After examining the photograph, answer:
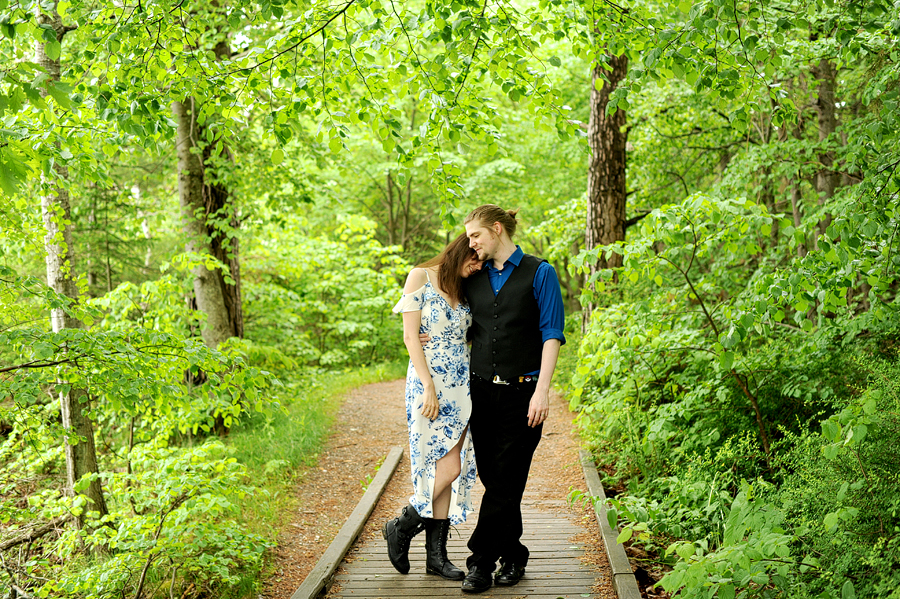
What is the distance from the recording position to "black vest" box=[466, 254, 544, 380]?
3906 mm

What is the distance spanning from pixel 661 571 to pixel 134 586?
363 cm

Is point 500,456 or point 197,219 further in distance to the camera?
point 197,219

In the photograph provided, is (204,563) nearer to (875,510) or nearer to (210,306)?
(875,510)

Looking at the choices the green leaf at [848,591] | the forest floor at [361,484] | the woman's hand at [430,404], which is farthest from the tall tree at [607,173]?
the green leaf at [848,591]

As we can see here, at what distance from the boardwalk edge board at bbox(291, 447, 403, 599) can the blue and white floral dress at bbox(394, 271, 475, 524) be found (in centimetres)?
83

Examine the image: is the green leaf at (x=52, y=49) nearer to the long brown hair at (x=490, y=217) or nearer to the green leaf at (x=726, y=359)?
the long brown hair at (x=490, y=217)

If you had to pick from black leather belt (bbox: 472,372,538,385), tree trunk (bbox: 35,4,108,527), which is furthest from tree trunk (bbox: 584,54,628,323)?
tree trunk (bbox: 35,4,108,527)

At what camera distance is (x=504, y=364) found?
392cm

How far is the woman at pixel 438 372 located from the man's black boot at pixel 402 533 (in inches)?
2.1

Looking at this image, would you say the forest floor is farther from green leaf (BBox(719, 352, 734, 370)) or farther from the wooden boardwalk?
green leaf (BBox(719, 352, 734, 370))

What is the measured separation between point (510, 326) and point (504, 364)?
22 cm

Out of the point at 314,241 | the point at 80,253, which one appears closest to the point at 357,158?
the point at 314,241

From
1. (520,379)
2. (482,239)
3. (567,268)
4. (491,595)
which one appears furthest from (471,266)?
(491,595)

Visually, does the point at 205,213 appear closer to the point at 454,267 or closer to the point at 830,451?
the point at 454,267
